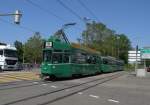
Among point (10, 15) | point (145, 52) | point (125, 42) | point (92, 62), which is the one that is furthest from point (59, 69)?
point (125, 42)

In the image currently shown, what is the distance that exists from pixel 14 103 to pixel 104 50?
106921 millimetres

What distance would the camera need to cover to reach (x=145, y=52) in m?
60.2

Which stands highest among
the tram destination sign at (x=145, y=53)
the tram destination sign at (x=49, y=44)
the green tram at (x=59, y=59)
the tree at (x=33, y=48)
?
the tree at (x=33, y=48)

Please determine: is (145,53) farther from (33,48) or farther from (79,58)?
(33,48)

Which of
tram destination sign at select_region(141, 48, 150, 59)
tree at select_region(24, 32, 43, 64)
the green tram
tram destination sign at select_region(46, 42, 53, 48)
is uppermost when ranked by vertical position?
tree at select_region(24, 32, 43, 64)

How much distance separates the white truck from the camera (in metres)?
47.8

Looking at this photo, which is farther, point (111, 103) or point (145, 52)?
point (145, 52)

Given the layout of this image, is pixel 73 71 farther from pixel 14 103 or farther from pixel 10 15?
pixel 14 103

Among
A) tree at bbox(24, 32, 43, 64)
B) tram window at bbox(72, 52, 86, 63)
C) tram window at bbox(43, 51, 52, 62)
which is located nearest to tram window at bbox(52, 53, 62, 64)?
tram window at bbox(43, 51, 52, 62)

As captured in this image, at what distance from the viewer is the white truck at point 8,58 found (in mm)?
47812

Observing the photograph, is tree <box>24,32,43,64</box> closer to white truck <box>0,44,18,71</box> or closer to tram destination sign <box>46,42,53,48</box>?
white truck <box>0,44,18,71</box>

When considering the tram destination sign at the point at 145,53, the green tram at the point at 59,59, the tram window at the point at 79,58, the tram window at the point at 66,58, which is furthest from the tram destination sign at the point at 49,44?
the tram destination sign at the point at 145,53

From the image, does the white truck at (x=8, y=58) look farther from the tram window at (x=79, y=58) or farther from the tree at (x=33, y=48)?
the tree at (x=33, y=48)

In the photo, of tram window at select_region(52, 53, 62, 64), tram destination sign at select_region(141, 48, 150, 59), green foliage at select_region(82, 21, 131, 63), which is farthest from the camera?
green foliage at select_region(82, 21, 131, 63)
